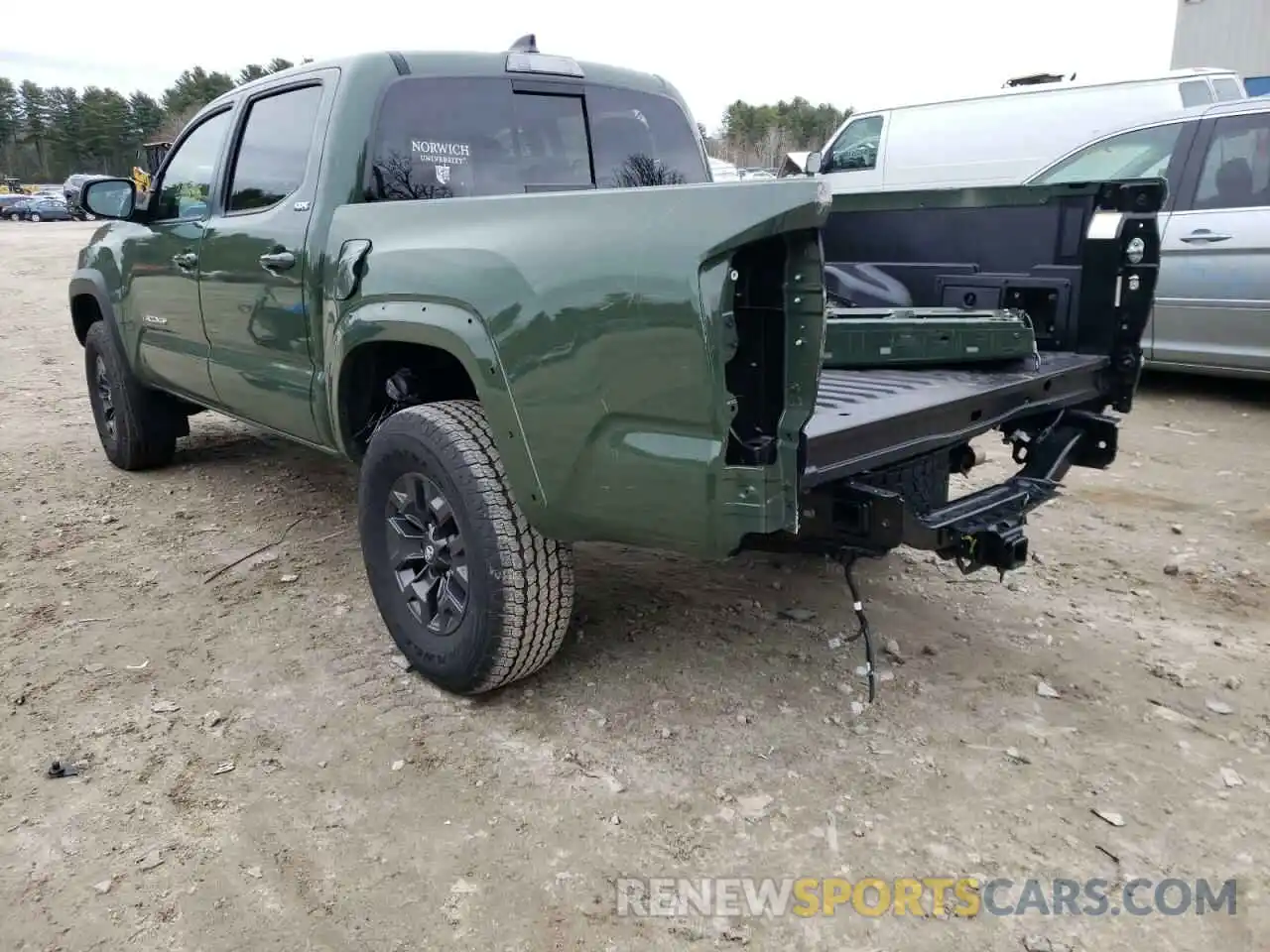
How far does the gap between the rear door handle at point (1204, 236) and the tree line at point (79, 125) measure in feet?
262

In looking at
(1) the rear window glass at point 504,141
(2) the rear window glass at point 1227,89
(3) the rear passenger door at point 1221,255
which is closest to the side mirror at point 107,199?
(1) the rear window glass at point 504,141

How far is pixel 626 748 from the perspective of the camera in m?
2.81

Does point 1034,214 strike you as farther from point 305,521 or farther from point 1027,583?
point 305,521

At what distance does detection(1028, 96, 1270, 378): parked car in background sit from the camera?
6199mm

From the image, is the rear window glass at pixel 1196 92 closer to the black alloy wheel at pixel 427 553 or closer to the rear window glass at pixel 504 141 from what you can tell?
the rear window glass at pixel 504 141

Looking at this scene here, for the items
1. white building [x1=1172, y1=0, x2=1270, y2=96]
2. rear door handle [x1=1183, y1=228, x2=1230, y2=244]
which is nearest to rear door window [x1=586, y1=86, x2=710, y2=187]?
rear door handle [x1=1183, y1=228, x2=1230, y2=244]

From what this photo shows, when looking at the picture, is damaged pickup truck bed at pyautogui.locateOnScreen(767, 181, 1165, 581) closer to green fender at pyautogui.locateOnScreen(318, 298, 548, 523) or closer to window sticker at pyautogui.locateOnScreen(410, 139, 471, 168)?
green fender at pyautogui.locateOnScreen(318, 298, 548, 523)

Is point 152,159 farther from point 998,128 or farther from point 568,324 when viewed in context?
point 568,324

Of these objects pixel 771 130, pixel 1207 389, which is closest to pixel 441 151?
pixel 1207 389

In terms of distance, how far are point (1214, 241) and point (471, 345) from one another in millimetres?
5573

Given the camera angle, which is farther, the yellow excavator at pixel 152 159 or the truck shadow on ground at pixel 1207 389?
the truck shadow on ground at pixel 1207 389

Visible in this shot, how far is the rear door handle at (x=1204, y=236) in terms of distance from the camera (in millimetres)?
6297

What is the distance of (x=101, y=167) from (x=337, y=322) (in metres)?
87.4

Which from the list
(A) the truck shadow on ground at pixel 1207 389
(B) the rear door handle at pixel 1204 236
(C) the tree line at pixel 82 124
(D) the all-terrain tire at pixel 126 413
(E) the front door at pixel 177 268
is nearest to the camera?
(E) the front door at pixel 177 268
